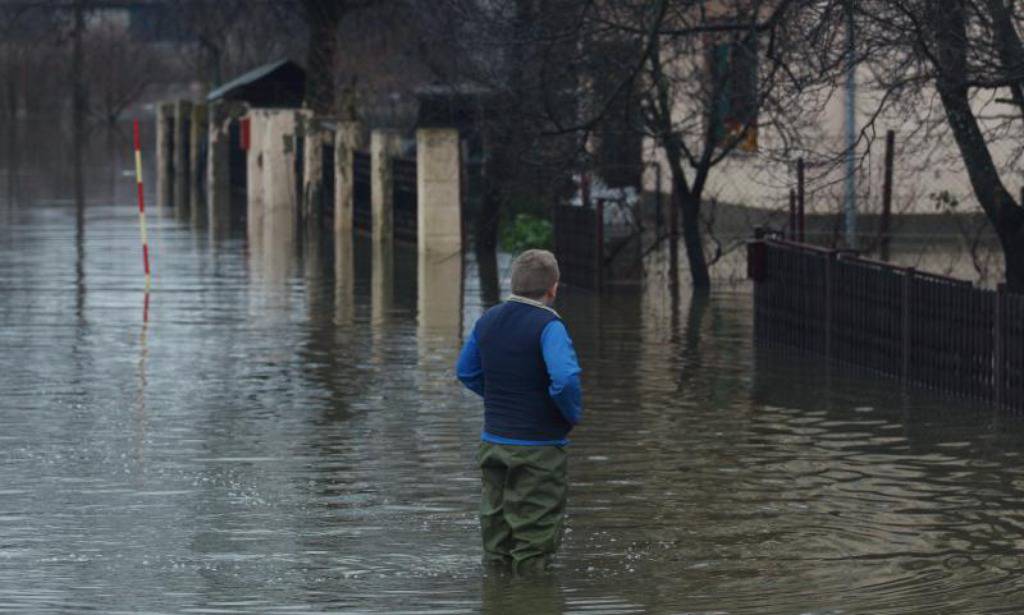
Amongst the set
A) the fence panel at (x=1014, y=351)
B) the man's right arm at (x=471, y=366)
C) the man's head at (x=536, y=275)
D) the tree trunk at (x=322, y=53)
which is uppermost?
the tree trunk at (x=322, y=53)

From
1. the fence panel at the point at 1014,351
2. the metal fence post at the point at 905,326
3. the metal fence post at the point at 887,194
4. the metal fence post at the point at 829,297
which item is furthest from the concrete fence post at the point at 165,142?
the fence panel at the point at 1014,351

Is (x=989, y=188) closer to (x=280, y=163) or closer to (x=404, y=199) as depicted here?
(x=404, y=199)

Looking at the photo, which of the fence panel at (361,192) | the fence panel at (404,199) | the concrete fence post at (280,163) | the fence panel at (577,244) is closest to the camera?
the fence panel at (577,244)

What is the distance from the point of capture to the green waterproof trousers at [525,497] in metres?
9.30

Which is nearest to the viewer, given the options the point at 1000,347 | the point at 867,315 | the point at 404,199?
the point at 1000,347

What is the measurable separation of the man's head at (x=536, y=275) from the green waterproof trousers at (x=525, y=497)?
0.61m

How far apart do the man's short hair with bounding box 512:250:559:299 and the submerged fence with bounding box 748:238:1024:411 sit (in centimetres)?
575

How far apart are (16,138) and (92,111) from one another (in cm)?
2107

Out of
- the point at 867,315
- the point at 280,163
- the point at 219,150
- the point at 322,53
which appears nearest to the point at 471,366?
the point at 867,315

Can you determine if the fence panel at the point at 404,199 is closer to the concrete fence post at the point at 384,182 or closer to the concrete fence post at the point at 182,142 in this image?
the concrete fence post at the point at 384,182

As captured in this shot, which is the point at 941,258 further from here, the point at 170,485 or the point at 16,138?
the point at 16,138

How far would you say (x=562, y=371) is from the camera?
912cm

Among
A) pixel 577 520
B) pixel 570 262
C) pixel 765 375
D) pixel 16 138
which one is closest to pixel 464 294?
pixel 570 262

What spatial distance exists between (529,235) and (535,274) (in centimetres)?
1934
